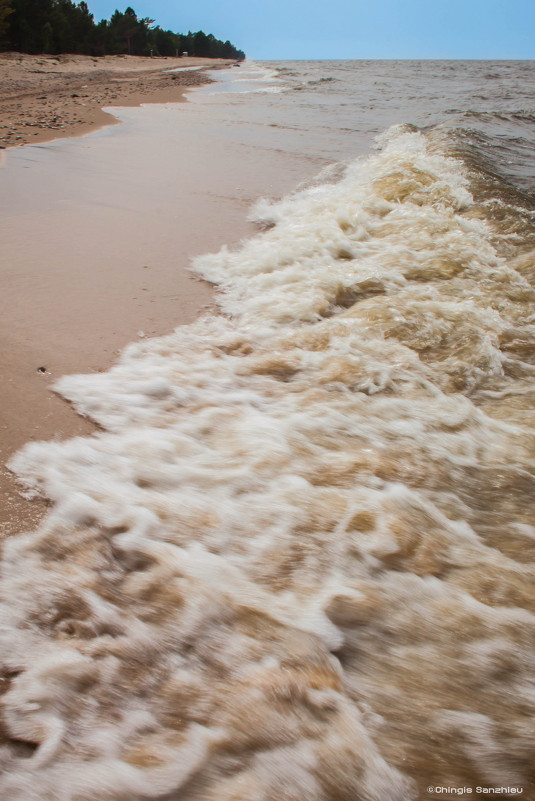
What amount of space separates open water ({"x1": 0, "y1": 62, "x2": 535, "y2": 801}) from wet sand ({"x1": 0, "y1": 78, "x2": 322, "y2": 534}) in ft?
0.51

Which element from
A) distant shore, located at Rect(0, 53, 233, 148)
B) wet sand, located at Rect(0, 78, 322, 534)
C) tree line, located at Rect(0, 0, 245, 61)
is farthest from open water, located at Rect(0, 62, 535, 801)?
tree line, located at Rect(0, 0, 245, 61)

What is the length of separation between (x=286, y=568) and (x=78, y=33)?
170 ft

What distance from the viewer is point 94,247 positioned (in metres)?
4.14

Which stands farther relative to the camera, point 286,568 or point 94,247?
point 94,247

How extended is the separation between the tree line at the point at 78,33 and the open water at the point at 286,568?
38590 millimetres

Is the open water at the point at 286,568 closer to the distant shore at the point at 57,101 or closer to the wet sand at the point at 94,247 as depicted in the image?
the wet sand at the point at 94,247

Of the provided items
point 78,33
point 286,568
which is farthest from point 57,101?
point 78,33

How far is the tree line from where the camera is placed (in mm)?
33781

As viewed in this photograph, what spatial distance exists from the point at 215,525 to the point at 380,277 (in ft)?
9.68

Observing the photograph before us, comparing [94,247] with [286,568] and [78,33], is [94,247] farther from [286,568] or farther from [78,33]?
[78,33]

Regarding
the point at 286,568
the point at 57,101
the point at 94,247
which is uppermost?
the point at 57,101

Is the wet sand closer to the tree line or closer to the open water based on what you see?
the open water

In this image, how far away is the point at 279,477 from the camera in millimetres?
2133

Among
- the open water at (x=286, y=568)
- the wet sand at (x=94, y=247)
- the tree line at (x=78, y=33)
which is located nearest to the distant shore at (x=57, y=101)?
the wet sand at (x=94, y=247)
